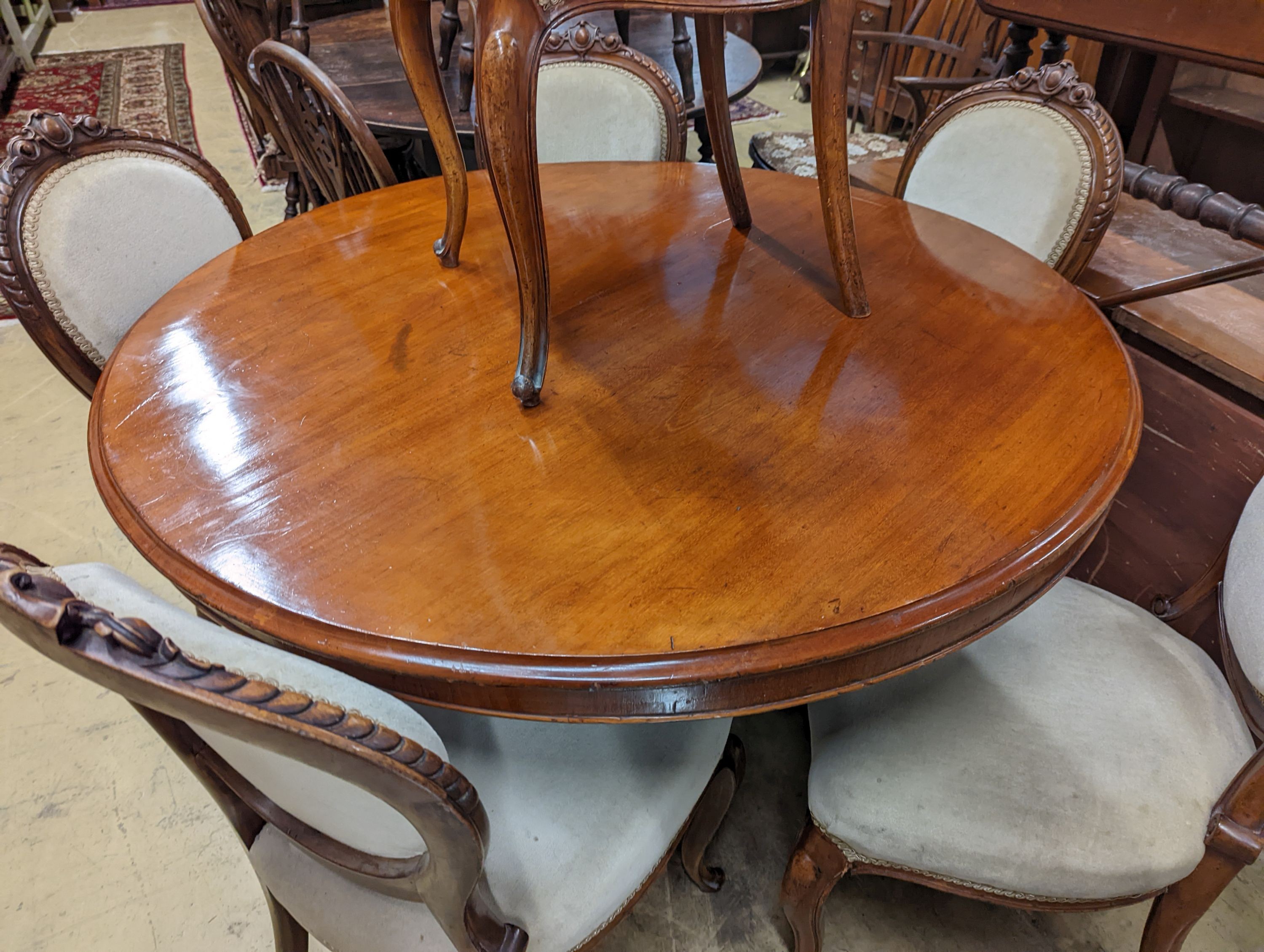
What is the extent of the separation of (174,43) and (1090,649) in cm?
596

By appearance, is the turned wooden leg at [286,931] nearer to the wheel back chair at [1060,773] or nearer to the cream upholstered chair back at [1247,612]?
the wheel back chair at [1060,773]

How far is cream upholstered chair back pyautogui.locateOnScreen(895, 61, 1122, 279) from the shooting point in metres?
1.15

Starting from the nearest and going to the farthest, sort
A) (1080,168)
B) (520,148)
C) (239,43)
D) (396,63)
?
1. (520,148)
2. (1080,168)
3. (239,43)
4. (396,63)

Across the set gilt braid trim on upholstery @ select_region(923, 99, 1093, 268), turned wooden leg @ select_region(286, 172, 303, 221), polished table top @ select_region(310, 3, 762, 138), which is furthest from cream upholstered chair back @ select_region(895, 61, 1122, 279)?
turned wooden leg @ select_region(286, 172, 303, 221)

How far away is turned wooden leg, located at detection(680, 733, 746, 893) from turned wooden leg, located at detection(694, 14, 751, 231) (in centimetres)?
73

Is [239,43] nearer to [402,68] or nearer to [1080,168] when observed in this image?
[402,68]

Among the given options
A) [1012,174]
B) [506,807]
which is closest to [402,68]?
[1012,174]

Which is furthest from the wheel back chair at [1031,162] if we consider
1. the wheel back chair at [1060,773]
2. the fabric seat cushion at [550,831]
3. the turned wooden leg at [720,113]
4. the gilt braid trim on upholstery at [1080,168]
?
the fabric seat cushion at [550,831]

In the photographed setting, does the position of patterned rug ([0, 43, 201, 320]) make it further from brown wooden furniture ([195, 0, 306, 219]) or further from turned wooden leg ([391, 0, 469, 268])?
turned wooden leg ([391, 0, 469, 268])

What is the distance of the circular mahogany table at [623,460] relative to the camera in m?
0.56

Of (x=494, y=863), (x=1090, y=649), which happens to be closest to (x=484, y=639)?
(x=494, y=863)

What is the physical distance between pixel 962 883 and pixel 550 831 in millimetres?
421

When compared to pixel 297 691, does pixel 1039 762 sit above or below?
below

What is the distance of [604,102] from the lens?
1500 millimetres
